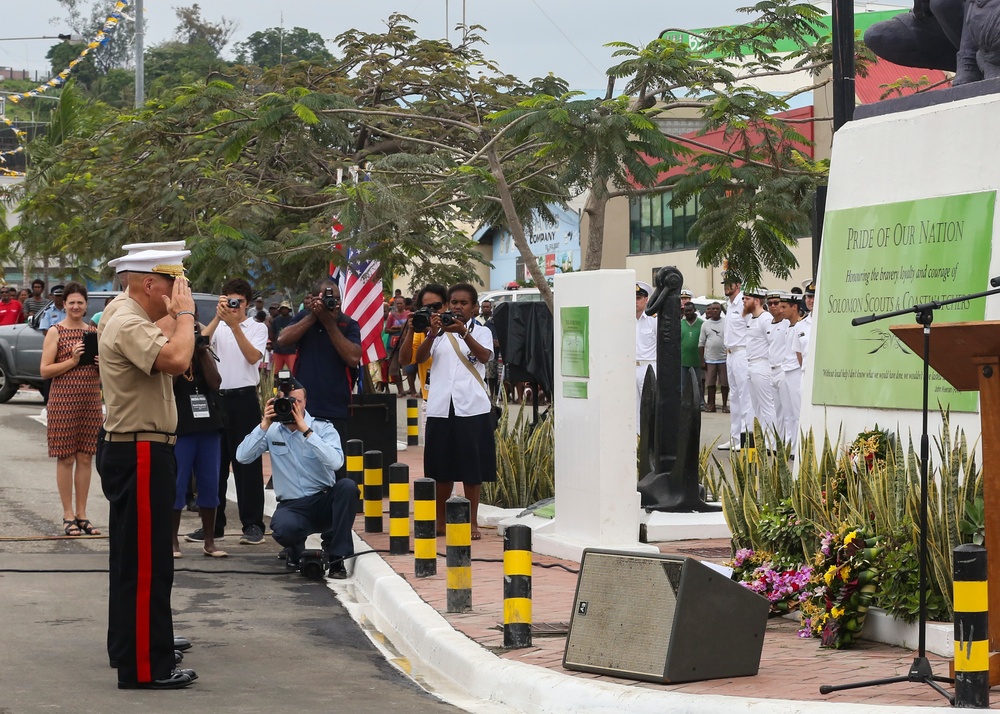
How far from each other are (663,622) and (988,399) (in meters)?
1.78

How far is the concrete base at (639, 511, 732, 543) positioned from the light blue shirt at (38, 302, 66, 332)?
14.1 metres

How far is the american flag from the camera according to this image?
55.5ft

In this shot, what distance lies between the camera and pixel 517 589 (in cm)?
750

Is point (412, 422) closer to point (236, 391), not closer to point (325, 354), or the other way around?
point (236, 391)

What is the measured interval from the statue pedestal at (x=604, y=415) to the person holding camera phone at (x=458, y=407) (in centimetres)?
92

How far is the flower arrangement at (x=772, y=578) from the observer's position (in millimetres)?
8180

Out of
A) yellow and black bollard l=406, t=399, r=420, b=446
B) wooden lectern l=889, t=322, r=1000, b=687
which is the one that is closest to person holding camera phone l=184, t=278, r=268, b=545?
wooden lectern l=889, t=322, r=1000, b=687

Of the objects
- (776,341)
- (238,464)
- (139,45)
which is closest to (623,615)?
(238,464)

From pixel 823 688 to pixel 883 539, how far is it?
5.38ft

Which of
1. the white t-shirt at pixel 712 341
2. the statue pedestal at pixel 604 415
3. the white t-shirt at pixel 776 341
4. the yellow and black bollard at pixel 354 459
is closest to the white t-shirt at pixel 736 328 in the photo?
the white t-shirt at pixel 776 341

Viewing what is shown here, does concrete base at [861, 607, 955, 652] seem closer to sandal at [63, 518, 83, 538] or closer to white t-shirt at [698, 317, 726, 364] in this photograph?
sandal at [63, 518, 83, 538]

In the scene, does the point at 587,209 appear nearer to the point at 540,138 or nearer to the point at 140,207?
the point at 540,138

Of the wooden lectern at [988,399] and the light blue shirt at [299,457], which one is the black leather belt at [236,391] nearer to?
the light blue shirt at [299,457]

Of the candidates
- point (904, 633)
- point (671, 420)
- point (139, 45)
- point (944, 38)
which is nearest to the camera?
point (904, 633)
